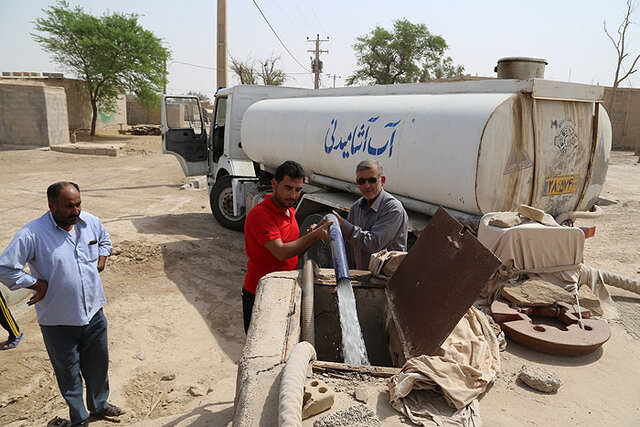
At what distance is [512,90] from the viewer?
4.15 metres

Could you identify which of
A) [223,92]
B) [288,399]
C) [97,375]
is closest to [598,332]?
[288,399]

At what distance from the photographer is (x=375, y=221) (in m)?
3.54

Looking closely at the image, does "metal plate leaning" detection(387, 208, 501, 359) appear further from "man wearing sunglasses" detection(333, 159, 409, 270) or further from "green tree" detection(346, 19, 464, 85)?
"green tree" detection(346, 19, 464, 85)

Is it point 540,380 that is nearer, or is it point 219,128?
point 540,380

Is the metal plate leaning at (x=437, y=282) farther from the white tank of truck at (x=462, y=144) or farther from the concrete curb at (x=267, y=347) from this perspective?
the white tank of truck at (x=462, y=144)

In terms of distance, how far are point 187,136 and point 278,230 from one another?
290 inches

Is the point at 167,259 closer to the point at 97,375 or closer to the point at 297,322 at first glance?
the point at 97,375

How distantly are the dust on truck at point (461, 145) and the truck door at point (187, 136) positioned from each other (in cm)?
368

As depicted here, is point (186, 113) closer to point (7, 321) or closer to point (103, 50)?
point (7, 321)

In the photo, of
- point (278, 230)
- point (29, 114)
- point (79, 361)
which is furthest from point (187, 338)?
point (29, 114)

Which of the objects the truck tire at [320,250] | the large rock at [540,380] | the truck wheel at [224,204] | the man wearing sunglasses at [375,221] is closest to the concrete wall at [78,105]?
the truck wheel at [224,204]

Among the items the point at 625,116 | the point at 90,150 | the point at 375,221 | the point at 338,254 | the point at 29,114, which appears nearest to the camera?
the point at 338,254

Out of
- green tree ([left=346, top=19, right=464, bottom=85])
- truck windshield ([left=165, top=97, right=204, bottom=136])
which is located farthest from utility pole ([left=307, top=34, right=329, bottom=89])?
truck windshield ([left=165, top=97, right=204, bottom=136])

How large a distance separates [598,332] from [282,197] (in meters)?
2.11
